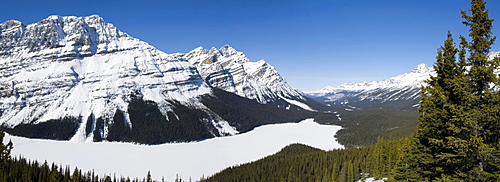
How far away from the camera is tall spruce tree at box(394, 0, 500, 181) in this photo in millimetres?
15047

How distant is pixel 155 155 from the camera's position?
14138 cm

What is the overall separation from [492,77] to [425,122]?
4906mm

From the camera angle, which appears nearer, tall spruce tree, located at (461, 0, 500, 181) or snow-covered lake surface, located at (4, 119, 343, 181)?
tall spruce tree, located at (461, 0, 500, 181)

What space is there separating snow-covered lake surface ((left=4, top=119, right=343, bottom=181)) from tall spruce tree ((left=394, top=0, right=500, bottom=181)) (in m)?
99.2

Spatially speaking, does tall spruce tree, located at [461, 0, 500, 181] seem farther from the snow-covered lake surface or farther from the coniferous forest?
the snow-covered lake surface

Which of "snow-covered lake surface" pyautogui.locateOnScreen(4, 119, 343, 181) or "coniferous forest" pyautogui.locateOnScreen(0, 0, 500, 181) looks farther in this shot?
"snow-covered lake surface" pyautogui.locateOnScreen(4, 119, 343, 181)

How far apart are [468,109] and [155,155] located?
142651 millimetres

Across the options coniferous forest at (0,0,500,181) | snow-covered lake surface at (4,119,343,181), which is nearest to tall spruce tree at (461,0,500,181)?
coniferous forest at (0,0,500,181)

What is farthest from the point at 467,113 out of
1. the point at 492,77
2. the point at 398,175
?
the point at 398,175

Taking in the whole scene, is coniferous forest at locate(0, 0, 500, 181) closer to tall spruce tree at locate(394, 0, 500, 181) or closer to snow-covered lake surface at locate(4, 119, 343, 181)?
tall spruce tree at locate(394, 0, 500, 181)

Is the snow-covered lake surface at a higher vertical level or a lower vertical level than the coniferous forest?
lower

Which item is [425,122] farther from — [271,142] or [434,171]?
[271,142]

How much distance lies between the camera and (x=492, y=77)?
50.2 feet

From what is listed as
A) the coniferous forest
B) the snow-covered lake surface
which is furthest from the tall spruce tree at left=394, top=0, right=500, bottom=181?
the snow-covered lake surface
